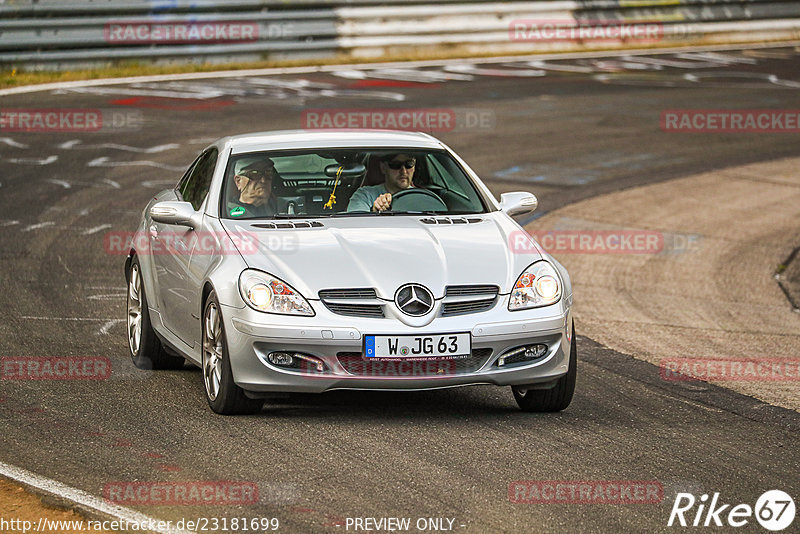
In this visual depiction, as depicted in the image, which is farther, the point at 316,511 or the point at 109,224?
the point at 109,224

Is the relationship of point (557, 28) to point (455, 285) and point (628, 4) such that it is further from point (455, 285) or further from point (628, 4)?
point (455, 285)

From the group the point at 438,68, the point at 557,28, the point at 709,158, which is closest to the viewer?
the point at 709,158

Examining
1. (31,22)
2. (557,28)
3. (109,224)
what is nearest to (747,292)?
(109,224)

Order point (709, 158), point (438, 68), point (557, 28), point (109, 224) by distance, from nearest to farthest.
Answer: point (109, 224)
point (709, 158)
point (438, 68)
point (557, 28)

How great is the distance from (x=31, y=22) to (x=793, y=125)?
13510 mm

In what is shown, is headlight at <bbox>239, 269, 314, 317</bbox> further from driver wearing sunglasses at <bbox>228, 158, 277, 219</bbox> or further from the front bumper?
driver wearing sunglasses at <bbox>228, 158, 277, 219</bbox>

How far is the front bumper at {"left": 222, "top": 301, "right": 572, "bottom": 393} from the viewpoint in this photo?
7051 mm

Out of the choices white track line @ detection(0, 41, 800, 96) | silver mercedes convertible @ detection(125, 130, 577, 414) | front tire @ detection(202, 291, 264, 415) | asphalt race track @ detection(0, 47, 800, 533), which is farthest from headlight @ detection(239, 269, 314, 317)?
white track line @ detection(0, 41, 800, 96)

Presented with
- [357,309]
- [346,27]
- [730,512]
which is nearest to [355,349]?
[357,309]

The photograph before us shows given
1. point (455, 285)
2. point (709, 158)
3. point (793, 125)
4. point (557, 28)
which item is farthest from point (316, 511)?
point (557, 28)

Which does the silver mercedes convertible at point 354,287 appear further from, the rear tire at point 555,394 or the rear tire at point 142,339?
the rear tire at point 142,339

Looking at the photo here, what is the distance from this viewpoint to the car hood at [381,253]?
23.7 feet

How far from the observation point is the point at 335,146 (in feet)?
28.6

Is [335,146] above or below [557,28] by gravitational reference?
above
